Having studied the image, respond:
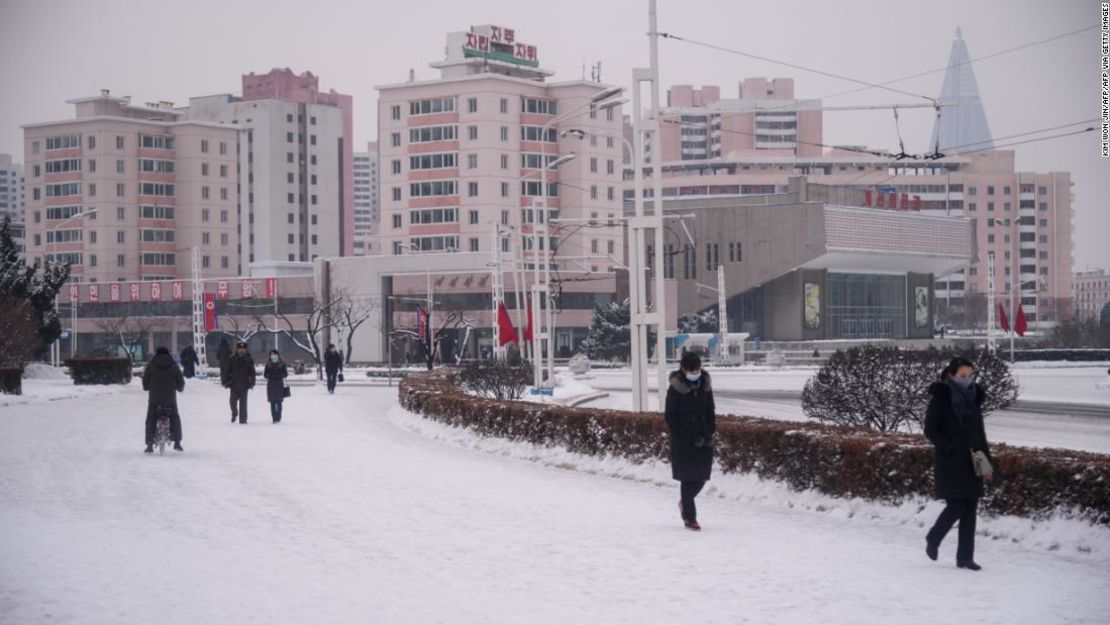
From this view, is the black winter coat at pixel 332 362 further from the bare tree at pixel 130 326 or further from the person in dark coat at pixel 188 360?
the bare tree at pixel 130 326

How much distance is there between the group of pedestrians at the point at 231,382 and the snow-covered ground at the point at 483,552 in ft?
7.05

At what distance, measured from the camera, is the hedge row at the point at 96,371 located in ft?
172

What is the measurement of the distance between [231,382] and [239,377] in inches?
12.4

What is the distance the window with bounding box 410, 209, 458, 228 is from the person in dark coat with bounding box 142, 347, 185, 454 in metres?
94.2

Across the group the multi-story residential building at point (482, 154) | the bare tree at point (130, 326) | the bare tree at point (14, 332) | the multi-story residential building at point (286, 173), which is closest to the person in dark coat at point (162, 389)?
the bare tree at point (14, 332)

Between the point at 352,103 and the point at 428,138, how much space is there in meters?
71.4

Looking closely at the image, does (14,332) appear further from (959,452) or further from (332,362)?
(959,452)

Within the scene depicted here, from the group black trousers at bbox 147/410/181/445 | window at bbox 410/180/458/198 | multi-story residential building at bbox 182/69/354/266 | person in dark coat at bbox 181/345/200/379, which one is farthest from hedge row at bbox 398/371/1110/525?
multi-story residential building at bbox 182/69/354/266

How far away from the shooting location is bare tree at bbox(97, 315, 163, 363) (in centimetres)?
10694

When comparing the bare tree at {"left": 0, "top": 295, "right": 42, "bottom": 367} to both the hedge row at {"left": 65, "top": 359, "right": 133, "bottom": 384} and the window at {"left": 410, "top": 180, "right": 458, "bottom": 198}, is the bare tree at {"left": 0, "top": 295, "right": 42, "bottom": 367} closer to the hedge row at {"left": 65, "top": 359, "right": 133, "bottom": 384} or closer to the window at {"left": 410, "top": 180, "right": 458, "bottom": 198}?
the hedge row at {"left": 65, "top": 359, "right": 133, "bottom": 384}

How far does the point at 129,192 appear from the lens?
128 metres

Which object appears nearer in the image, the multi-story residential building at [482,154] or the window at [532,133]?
the multi-story residential building at [482,154]

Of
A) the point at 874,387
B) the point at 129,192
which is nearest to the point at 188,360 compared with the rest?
the point at 874,387

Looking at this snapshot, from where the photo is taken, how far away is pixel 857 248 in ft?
362
